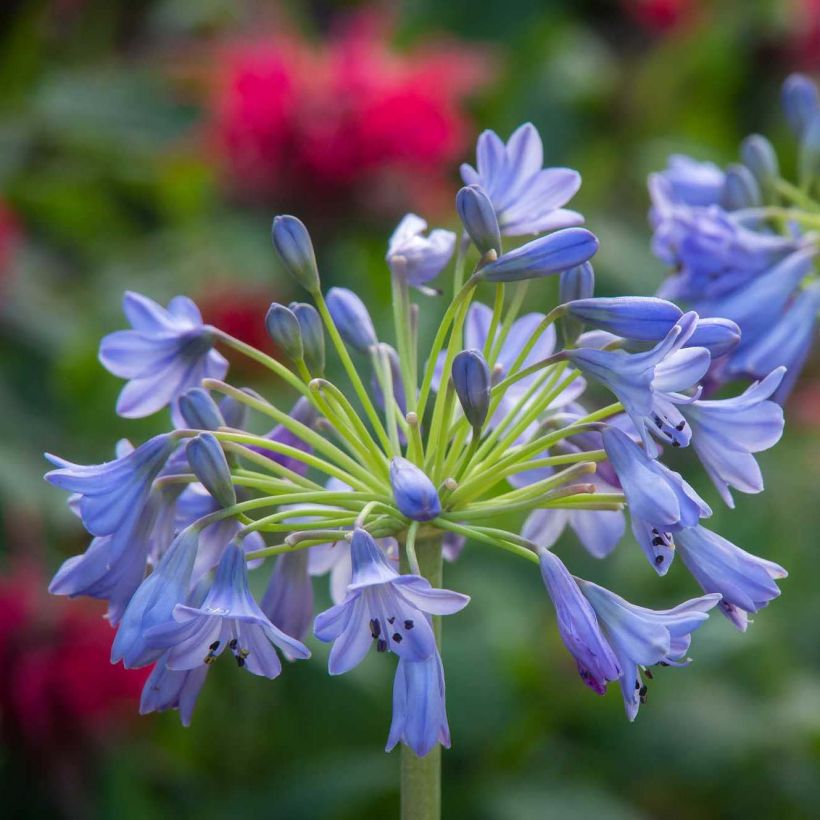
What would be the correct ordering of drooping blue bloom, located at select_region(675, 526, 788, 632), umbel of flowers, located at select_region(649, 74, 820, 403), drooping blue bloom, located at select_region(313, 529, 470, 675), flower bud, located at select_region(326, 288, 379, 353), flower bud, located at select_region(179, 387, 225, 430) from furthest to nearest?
1. umbel of flowers, located at select_region(649, 74, 820, 403)
2. flower bud, located at select_region(326, 288, 379, 353)
3. flower bud, located at select_region(179, 387, 225, 430)
4. drooping blue bloom, located at select_region(675, 526, 788, 632)
5. drooping blue bloom, located at select_region(313, 529, 470, 675)

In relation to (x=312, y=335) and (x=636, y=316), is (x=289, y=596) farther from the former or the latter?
(x=636, y=316)

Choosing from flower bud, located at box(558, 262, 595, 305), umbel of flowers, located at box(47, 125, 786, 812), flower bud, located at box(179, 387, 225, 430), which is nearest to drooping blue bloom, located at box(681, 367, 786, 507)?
umbel of flowers, located at box(47, 125, 786, 812)

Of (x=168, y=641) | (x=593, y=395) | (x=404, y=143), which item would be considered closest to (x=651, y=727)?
(x=593, y=395)

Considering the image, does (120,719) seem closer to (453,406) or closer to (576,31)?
(453,406)

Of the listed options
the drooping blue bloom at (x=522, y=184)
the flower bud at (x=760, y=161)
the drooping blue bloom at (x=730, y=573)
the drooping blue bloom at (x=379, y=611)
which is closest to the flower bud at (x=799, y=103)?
the flower bud at (x=760, y=161)

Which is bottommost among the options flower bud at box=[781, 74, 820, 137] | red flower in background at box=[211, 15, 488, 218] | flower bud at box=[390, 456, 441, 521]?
red flower in background at box=[211, 15, 488, 218]

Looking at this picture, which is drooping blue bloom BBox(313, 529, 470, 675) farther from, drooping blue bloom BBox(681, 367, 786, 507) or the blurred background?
the blurred background
